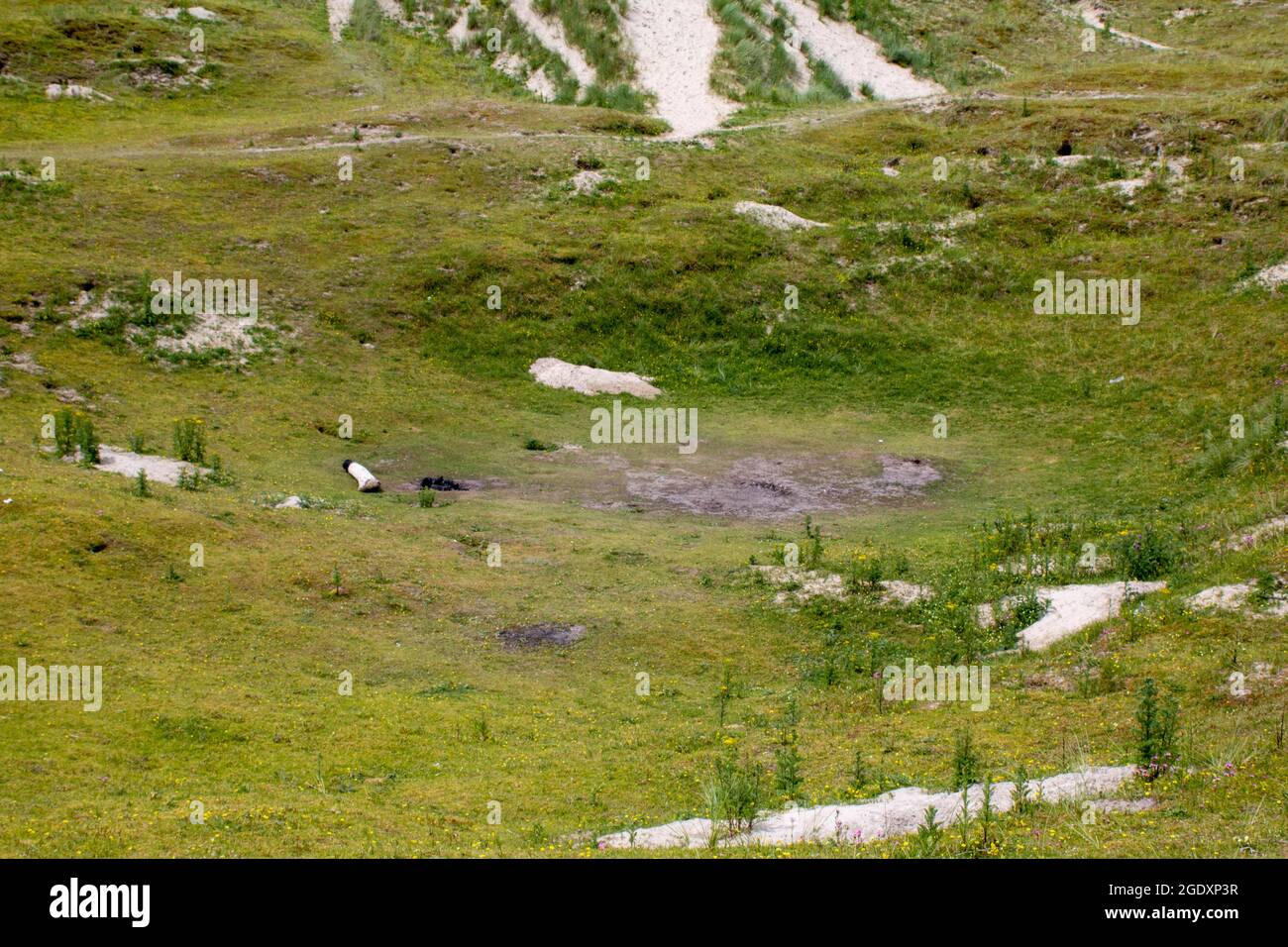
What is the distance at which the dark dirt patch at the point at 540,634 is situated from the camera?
2381cm

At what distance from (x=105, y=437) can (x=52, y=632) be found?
14114 mm

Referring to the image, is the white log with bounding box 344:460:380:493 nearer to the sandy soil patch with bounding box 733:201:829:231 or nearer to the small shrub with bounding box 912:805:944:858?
the small shrub with bounding box 912:805:944:858

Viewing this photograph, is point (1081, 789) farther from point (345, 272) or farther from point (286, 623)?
point (345, 272)

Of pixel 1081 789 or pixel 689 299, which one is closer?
pixel 1081 789

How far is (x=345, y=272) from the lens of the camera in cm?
4766

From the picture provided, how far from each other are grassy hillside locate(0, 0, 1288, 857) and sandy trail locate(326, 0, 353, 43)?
5.90 feet

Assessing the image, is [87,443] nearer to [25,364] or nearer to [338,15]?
[25,364]

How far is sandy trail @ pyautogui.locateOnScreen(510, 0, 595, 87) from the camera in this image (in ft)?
236

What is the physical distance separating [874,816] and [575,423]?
2884cm

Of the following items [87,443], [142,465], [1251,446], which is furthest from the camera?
[1251,446]

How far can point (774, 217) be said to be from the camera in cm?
5484

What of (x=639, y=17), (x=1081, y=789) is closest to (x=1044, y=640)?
(x=1081, y=789)

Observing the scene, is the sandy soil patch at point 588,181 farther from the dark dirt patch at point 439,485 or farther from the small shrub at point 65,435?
the small shrub at point 65,435

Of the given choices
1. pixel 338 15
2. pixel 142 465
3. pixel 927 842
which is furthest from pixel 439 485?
pixel 338 15
